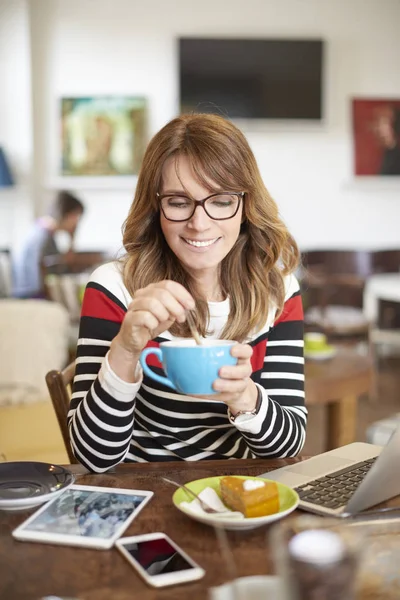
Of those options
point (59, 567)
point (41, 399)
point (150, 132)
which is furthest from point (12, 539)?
point (150, 132)

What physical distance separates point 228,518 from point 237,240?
2.46 ft

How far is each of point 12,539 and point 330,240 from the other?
17.5ft

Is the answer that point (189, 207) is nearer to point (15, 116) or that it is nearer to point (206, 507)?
point (206, 507)

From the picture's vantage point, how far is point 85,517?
3.01 ft

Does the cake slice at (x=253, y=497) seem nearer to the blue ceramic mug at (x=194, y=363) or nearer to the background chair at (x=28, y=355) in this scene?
the blue ceramic mug at (x=194, y=363)

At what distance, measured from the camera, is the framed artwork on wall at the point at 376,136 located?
5.88 metres

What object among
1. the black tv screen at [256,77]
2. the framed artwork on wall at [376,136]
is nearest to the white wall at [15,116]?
the black tv screen at [256,77]

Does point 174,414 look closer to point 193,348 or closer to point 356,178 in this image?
point 193,348

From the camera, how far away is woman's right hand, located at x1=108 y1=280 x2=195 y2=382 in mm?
1017

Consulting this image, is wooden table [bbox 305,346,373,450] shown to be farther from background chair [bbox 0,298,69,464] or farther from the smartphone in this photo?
the smartphone

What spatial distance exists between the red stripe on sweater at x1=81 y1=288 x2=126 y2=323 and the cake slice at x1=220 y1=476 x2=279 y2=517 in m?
0.51

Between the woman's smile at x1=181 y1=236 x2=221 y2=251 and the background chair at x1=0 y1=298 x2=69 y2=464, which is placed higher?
the woman's smile at x1=181 y1=236 x2=221 y2=251

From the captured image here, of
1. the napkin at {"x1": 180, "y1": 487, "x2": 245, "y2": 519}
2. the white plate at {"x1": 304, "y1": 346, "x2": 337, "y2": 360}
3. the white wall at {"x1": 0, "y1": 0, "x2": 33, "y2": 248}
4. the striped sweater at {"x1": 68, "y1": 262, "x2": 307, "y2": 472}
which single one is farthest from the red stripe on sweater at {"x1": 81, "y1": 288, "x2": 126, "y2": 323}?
the white wall at {"x1": 0, "y1": 0, "x2": 33, "y2": 248}

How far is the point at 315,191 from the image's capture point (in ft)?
19.4
